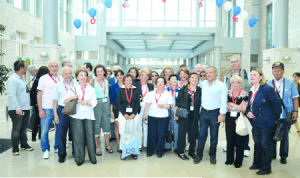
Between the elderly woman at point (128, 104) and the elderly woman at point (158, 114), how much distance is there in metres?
0.25

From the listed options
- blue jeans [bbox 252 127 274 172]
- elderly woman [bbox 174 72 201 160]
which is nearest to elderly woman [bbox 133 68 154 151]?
elderly woman [bbox 174 72 201 160]

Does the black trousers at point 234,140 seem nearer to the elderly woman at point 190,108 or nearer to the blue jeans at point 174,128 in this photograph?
the elderly woman at point 190,108

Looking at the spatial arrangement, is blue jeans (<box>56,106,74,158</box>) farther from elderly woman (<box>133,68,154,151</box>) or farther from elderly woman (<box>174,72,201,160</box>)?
elderly woman (<box>174,72,201,160</box>)

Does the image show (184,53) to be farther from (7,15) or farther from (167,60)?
(7,15)

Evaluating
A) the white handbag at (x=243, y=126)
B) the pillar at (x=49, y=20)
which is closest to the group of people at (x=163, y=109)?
the white handbag at (x=243, y=126)

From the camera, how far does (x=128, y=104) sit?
4.83 meters

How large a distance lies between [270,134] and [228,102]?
82 centimetres

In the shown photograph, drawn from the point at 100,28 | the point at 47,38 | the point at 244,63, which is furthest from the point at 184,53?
the point at 47,38

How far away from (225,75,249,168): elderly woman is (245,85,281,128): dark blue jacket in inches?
11.4

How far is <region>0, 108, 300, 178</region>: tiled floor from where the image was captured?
403cm

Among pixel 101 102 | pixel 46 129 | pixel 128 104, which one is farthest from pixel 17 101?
pixel 128 104

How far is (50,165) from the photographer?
14.5 ft

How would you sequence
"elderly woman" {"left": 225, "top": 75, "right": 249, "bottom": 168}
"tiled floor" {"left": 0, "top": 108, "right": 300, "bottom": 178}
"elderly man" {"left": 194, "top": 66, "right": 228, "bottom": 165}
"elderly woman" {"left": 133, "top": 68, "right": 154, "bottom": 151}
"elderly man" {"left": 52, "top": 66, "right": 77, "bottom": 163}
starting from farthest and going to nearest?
"elderly woman" {"left": 133, "top": 68, "right": 154, "bottom": 151} < "elderly man" {"left": 52, "top": 66, "right": 77, "bottom": 163} < "elderly man" {"left": 194, "top": 66, "right": 228, "bottom": 165} < "elderly woman" {"left": 225, "top": 75, "right": 249, "bottom": 168} < "tiled floor" {"left": 0, "top": 108, "right": 300, "bottom": 178}

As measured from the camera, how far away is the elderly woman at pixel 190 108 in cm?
474
